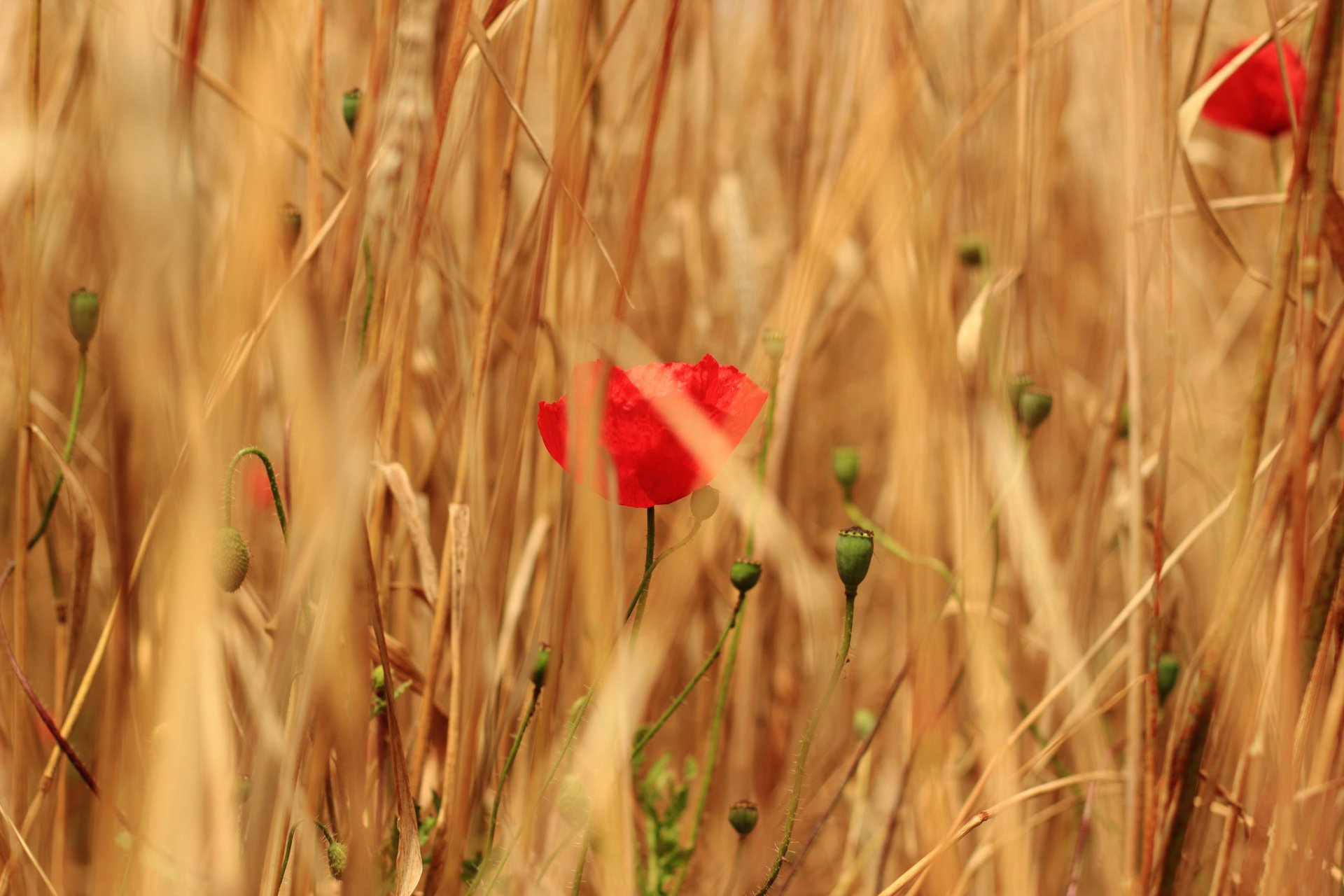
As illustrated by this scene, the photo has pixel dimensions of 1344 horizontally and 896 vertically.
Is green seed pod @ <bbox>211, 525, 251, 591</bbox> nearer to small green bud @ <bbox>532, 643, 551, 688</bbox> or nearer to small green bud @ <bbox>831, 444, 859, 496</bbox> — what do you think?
small green bud @ <bbox>532, 643, 551, 688</bbox>

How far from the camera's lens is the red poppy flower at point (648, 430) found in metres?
0.43

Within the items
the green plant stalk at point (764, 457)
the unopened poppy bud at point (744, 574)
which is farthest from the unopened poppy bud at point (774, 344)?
the unopened poppy bud at point (744, 574)

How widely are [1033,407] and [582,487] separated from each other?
28 cm

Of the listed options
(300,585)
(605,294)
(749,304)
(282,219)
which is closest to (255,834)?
(300,585)

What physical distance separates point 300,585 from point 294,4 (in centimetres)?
40

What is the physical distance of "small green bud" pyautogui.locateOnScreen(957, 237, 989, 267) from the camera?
2.39ft

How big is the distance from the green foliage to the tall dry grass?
1.7 inches

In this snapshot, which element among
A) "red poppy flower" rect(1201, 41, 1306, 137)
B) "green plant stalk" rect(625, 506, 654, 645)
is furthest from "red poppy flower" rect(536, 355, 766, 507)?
"red poppy flower" rect(1201, 41, 1306, 137)

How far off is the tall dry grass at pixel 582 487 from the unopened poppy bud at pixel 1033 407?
3 centimetres

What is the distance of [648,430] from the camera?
457 mm

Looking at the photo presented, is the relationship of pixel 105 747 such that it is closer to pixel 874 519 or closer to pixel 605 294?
pixel 605 294

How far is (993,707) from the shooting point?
1.98 feet

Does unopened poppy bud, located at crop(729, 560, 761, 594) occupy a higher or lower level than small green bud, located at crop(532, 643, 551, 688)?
higher

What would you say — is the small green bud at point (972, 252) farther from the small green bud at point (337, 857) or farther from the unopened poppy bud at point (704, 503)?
the small green bud at point (337, 857)
